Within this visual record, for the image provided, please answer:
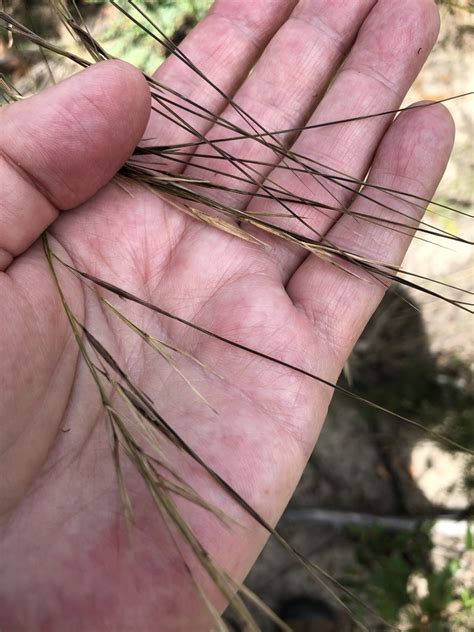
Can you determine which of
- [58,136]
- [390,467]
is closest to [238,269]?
[58,136]

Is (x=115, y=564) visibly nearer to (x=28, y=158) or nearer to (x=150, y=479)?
(x=150, y=479)

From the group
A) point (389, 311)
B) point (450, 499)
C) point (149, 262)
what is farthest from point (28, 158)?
point (450, 499)

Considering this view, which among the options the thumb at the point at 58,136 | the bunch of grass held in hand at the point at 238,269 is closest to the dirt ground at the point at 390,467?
the bunch of grass held in hand at the point at 238,269

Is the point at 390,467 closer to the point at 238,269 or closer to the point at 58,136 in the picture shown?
the point at 238,269

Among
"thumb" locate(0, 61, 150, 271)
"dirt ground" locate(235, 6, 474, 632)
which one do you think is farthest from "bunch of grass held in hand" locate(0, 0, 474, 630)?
"dirt ground" locate(235, 6, 474, 632)

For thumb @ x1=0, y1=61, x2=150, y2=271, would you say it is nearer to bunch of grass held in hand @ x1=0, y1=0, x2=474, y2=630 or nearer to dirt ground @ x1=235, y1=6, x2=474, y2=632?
bunch of grass held in hand @ x1=0, y1=0, x2=474, y2=630

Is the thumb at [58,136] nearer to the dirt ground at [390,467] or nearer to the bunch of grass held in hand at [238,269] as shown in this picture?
the bunch of grass held in hand at [238,269]
